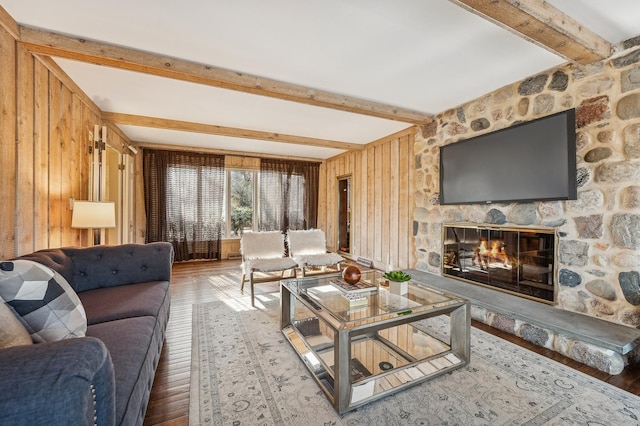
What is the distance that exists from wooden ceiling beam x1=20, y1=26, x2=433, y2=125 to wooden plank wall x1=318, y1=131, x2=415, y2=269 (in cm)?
141

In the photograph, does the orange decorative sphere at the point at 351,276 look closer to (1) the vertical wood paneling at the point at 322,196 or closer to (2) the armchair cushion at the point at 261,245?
(2) the armchair cushion at the point at 261,245

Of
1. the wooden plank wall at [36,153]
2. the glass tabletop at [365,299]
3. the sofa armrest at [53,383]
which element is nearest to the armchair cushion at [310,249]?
the glass tabletop at [365,299]

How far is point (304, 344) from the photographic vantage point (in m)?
2.21

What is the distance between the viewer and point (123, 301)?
1.91 metres

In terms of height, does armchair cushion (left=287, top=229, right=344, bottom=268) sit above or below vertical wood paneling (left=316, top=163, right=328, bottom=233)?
below

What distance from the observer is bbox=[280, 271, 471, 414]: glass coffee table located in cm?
162

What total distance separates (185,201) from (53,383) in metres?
5.58

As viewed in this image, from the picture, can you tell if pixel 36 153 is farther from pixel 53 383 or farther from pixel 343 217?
pixel 343 217

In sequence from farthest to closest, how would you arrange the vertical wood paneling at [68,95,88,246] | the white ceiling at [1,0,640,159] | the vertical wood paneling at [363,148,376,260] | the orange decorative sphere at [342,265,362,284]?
the vertical wood paneling at [363,148,376,260] → the vertical wood paneling at [68,95,88,246] → the orange decorative sphere at [342,265,362,284] → the white ceiling at [1,0,640,159]

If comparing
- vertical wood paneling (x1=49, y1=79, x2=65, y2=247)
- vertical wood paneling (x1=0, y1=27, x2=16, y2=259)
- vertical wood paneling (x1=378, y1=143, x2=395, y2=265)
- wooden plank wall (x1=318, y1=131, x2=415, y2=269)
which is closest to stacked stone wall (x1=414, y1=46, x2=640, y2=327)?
wooden plank wall (x1=318, y1=131, x2=415, y2=269)

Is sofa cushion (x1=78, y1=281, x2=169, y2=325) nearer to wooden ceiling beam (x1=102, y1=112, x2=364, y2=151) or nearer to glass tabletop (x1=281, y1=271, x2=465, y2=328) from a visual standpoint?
glass tabletop (x1=281, y1=271, x2=465, y2=328)

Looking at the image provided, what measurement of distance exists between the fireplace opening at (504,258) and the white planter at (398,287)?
145cm

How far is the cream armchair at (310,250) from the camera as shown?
4.00 metres

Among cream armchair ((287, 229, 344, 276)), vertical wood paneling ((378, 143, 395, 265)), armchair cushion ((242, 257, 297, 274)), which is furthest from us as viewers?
vertical wood paneling ((378, 143, 395, 265))
